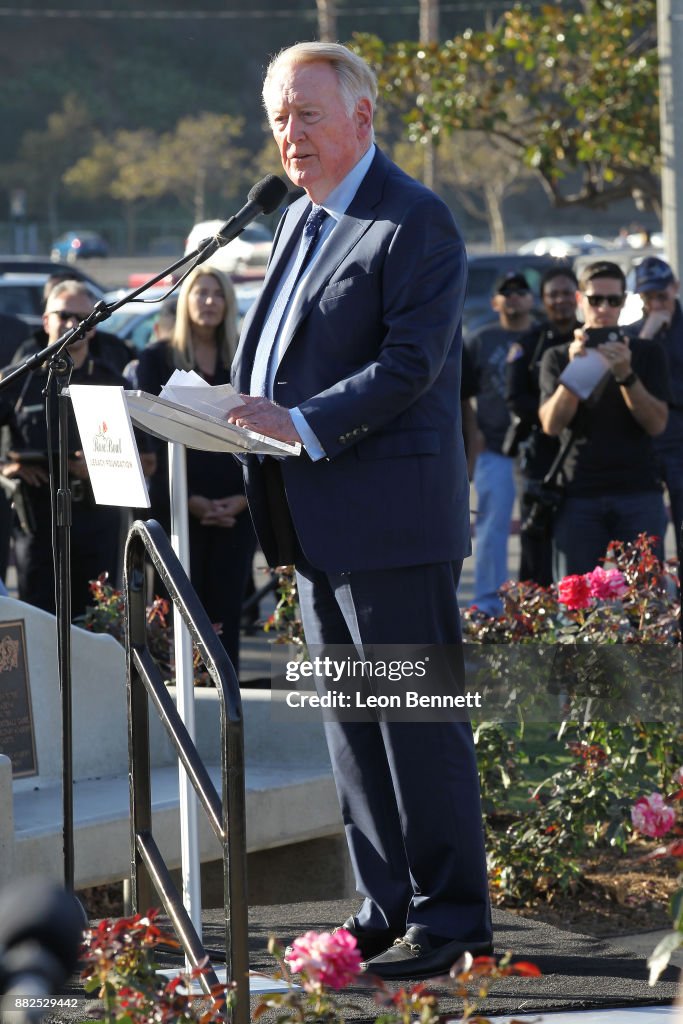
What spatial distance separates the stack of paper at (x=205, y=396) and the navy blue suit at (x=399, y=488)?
199mm

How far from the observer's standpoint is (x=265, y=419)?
337 cm

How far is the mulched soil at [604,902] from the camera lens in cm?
508

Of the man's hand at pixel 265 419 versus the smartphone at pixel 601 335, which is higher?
the smartphone at pixel 601 335

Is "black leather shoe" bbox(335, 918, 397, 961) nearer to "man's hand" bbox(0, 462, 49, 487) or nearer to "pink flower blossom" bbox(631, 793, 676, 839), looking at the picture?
"pink flower blossom" bbox(631, 793, 676, 839)

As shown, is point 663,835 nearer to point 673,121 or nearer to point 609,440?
point 609,440

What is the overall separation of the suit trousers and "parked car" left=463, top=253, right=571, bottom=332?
1849 cm

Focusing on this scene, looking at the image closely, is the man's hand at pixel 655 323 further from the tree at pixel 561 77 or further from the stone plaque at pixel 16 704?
the tree at pixel 561 77

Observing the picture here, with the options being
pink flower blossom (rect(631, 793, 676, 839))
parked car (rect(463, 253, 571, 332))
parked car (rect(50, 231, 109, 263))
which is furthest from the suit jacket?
parked car (rect(50, 231, 109, 263))

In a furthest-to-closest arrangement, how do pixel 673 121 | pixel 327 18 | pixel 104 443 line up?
pixel 327 18 < pixel 673 121 < pixel 104 443

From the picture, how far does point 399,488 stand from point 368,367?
0.29m

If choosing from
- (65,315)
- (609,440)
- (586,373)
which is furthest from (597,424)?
(65,315)

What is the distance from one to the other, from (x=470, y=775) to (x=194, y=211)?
6459cm

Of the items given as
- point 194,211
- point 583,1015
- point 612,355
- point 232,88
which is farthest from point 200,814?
point 232,88

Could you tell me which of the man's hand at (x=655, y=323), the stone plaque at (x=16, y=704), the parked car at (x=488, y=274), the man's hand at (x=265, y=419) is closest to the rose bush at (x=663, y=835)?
the man's hand at (x=265, y=419)
